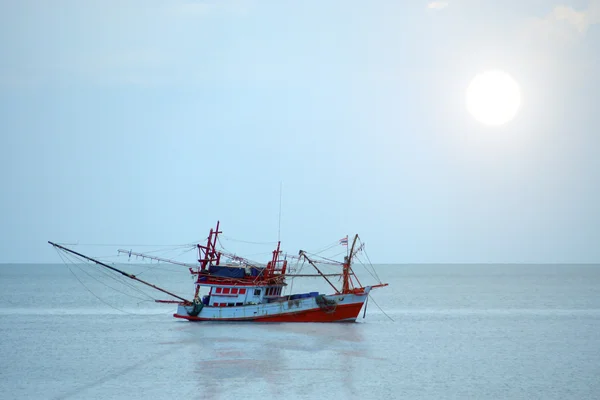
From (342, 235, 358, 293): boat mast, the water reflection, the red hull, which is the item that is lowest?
the water reflection

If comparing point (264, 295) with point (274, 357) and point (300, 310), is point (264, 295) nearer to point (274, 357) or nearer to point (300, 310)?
point (300, 310)

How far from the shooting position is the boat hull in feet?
175

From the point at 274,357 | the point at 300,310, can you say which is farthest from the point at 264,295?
the point at 274,357

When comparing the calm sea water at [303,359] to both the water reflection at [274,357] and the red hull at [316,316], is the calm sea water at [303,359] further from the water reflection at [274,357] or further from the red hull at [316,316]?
the red hull at [316,316]

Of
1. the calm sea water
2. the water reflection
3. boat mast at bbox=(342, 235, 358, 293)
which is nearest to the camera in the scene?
the calm sea water

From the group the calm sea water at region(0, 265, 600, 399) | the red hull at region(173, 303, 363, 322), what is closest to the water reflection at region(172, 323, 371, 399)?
the calm sea water at region(0, 265, 600, 399)

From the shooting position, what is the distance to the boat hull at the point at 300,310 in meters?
53.2

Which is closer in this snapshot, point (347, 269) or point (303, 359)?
point (303, 359)

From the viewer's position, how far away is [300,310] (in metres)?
53.3

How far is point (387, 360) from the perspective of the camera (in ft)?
126

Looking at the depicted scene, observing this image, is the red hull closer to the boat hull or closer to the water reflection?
the boat hull

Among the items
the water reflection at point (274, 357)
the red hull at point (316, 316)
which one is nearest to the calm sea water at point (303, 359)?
the water reflection at point (274, 357)

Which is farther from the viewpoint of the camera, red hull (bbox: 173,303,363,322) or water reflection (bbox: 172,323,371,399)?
red hull (bbox: 173,303,363,322)

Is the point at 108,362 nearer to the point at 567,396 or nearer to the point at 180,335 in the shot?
the point at 180,335
